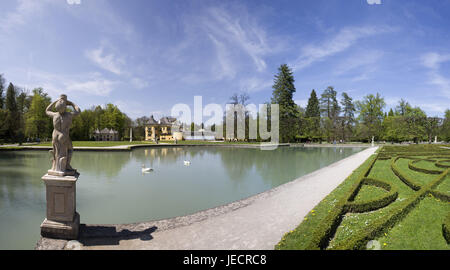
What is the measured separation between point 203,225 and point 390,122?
5360 centimetres

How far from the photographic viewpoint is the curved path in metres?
4.02

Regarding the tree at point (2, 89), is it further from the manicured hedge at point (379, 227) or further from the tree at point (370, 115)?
the tree at point (370, 115)

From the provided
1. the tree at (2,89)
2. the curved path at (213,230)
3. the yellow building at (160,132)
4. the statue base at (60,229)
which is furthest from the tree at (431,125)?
the tree at (2,89)

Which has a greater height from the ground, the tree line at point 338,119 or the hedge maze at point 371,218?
the tree line at point 338,119

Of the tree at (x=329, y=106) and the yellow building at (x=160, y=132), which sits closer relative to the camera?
the tree at (x=329, y=106)

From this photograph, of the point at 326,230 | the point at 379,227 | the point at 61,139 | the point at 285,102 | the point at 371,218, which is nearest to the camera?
the point at 326,230

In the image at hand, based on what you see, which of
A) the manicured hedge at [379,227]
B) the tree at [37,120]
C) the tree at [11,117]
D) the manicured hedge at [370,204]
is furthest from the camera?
the tree at [37,120]

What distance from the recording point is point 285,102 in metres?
47.2

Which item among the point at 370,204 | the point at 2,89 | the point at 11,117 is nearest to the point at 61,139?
the point at 370,204

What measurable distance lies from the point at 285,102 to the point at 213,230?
45.6 meters

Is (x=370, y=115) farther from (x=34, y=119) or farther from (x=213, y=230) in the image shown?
(x=34, y=119)

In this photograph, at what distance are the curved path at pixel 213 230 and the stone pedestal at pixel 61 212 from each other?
0.18 m

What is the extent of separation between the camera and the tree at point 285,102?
45.1m

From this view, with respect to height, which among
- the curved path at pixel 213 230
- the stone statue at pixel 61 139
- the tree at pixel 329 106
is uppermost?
the tree at pixel 329 106
